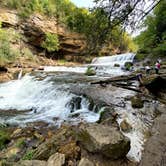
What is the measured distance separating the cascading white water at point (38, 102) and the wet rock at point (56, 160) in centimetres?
297

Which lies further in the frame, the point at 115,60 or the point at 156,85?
the point at 115,60

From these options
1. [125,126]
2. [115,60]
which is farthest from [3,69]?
[115,60]

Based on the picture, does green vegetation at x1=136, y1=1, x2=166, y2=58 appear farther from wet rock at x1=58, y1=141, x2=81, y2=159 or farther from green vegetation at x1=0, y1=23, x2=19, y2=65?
wet rock at x1=58, y1=141, x2=81, y2=159

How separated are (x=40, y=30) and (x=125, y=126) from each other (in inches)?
779

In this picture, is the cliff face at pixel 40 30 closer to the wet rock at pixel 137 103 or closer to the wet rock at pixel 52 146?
the wet rock at pixel 137 103

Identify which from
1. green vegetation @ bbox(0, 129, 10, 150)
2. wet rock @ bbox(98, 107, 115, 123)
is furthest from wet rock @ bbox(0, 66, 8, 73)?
wet rock @ bbox(98, 107, 115, 123)

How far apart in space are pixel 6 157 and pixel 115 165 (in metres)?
2.52

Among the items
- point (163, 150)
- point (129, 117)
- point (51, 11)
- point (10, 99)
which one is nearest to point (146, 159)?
point (163, 150)

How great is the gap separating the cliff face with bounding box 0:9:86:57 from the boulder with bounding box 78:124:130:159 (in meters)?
15.5

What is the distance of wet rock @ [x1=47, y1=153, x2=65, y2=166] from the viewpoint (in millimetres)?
3545

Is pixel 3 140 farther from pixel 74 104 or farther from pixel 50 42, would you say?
pixel 50 42

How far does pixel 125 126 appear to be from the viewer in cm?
566

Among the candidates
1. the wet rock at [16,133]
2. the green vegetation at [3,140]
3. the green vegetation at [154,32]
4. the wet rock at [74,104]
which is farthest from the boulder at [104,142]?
the green vegetation at [154,32]

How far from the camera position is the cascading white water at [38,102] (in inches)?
293
